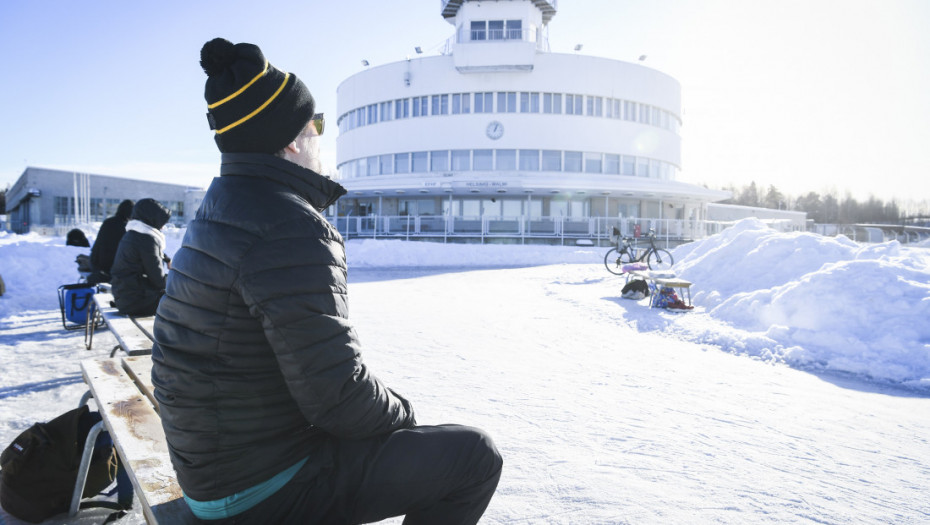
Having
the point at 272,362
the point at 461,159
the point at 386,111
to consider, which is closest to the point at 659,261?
the point at 272,362

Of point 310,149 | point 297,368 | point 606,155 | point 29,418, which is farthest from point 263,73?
point 606,155

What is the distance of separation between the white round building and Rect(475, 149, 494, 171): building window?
0.07m

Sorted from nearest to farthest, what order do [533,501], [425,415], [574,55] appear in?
[533,501] < [425,415] < [574,55]

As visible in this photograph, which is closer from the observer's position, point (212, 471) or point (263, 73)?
point (212, 471)

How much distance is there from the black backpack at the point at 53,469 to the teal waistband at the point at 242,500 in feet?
6.60

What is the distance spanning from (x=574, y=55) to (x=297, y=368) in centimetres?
3826

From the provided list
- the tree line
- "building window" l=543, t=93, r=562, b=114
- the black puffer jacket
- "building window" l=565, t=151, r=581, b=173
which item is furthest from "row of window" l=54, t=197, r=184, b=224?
the tree line

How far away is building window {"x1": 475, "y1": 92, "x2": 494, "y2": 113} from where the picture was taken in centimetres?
3647

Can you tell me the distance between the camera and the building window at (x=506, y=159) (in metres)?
36.1

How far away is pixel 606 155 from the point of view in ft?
123

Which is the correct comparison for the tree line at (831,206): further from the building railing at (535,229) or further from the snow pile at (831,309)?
the snow pile at (831,309)

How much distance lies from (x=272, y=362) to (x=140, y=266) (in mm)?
5284

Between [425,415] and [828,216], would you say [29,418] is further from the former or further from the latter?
[828,216]

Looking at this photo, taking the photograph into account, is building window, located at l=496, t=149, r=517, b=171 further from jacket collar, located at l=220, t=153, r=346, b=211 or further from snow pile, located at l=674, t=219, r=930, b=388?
jacket collar, located at l=220, t=153, r=346, b=211
